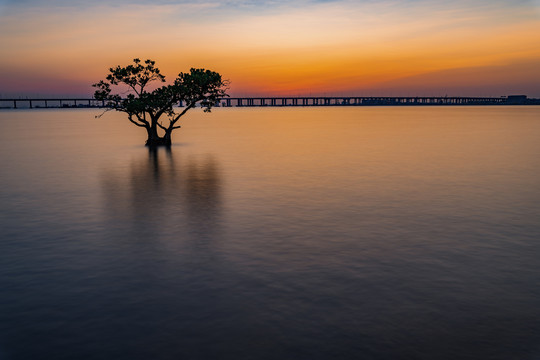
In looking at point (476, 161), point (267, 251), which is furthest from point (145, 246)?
point (476, 161)

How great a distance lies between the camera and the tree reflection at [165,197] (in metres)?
25.2

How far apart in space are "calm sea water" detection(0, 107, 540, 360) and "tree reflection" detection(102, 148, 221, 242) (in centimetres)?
22

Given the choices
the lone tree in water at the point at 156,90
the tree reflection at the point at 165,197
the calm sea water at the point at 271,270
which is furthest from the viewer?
the lone tree in water at the point at 156,90

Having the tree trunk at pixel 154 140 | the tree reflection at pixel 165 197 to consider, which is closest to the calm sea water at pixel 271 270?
the tree reflection at pixel 165 197

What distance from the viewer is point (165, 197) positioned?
112 ft

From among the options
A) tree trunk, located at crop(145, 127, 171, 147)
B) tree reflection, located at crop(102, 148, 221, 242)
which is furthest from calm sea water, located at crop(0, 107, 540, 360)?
tree trunk, located at crop(145, 127, 171, 147)

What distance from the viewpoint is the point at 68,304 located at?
14914mm

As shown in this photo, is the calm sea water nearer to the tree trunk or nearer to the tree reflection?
the tree reflection

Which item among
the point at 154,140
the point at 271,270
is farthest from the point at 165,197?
the point at 154,140

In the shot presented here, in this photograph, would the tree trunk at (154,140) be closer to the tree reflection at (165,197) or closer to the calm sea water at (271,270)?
the tree reflection at (165,197)

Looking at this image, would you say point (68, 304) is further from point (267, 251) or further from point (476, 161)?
point (476, 161)

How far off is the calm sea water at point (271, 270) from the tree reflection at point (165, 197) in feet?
0.71

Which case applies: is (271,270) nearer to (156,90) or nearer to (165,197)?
(165,197)

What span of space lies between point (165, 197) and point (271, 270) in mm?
17985
